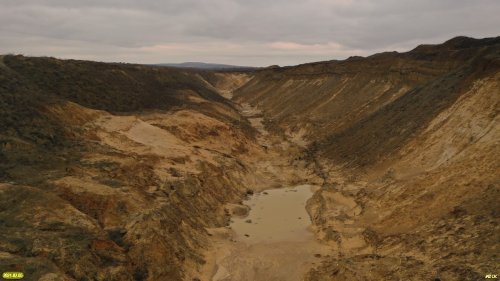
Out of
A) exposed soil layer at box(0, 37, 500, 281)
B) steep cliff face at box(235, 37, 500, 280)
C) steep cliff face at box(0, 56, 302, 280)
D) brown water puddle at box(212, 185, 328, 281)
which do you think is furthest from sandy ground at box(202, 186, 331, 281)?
steep cliff face at box(235, 37, 500, 280)

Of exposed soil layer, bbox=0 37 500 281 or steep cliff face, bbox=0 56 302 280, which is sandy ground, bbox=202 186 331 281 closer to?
exposed soil layer, bbox=0 37 500 281

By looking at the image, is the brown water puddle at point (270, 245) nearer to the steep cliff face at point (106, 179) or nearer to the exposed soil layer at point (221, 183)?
the exposed soil layer at point (221, 183)

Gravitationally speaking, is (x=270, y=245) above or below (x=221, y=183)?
below

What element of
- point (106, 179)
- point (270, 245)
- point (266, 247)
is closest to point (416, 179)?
point (270, 245)

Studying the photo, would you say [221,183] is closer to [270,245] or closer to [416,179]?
[270,245]

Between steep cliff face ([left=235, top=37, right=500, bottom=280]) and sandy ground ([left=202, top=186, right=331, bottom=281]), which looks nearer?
steep cliff face ([left=235, top=37, right=500, bottom=280])

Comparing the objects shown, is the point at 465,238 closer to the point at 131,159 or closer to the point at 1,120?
the point at 131,159
